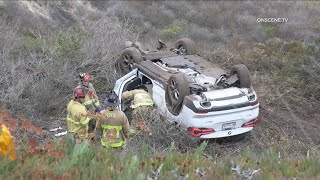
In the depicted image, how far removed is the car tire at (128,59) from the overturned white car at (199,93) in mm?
84

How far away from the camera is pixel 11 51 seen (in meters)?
10.4

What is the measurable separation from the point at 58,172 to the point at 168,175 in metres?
0.85

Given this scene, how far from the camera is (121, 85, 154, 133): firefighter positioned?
7.68 metres

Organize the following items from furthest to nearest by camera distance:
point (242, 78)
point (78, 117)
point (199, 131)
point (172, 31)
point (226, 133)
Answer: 1. point (172, 31)
2. point (242, 78)
3. point (226, 133)
4. point (199, 131)
5. point (78, 117)

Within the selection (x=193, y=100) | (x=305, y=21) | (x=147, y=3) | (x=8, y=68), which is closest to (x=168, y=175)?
(x=193, y=100)

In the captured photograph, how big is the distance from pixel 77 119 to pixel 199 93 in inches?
80.8

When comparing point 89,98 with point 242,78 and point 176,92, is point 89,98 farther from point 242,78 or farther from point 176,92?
point 242,78

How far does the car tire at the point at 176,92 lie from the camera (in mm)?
7422

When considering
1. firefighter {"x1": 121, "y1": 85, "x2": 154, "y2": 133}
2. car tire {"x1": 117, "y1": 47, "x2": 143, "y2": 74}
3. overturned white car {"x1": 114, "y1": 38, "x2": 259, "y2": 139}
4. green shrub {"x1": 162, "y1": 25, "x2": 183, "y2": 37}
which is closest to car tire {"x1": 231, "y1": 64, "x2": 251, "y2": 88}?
overturned white car {"x1": 114, "y1": 38, "x2": 259, "y2": 139}

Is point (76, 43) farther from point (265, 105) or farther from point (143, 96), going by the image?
point (265, 105)

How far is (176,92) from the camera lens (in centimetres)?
758

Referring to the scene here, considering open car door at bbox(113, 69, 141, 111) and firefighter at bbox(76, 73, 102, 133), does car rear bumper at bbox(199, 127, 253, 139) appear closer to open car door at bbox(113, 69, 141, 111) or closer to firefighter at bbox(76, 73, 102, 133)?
firefighter at bbox(76, 73, 102, 133)

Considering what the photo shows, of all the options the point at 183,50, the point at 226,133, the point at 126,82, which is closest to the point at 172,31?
the point at 183,50

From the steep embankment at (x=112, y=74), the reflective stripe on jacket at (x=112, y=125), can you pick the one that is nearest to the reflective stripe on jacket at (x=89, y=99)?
the steep embankment at (x=112, y=74)
